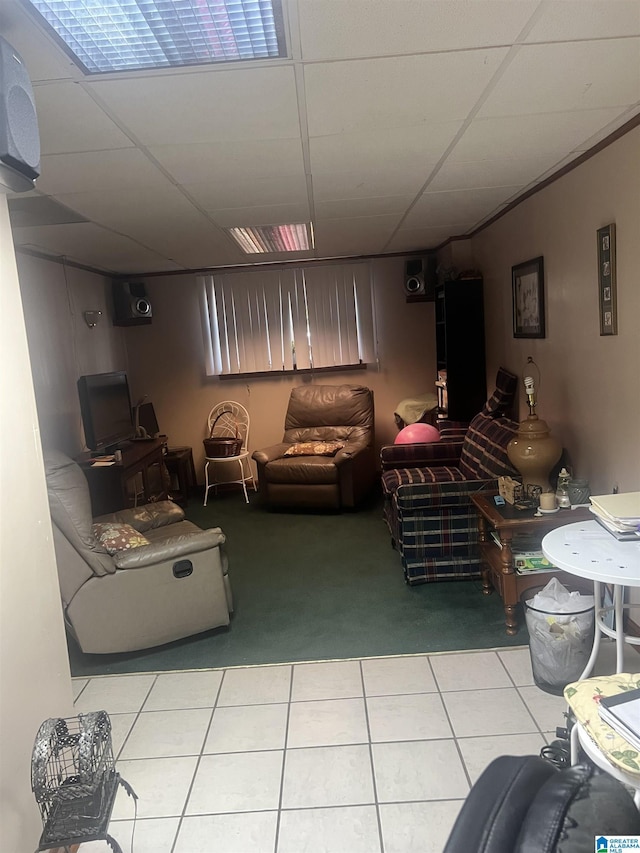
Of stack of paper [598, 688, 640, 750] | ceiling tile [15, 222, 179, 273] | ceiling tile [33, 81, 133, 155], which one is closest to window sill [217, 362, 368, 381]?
ceiling tile [15, 222, 179, 273]

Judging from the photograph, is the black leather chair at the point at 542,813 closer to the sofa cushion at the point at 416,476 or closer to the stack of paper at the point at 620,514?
the stack of paper at the point at 620,514

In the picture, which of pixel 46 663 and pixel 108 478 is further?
pixel 108 478

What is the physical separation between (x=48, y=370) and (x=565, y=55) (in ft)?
Result: 13.3

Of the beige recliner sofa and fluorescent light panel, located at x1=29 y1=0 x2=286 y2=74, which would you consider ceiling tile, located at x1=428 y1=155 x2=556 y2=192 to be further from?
the beige recliner sofa

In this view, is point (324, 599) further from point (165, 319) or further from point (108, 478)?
Result: point (165, 319)

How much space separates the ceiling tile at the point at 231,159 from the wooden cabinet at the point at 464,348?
8.30ft

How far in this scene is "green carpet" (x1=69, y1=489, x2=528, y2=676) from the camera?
307 cm

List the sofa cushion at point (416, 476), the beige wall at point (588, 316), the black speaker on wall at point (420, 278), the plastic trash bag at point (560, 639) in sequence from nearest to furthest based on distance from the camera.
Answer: the plastic trash bag at point (560, 639)
the beige wall at point (588, 316)
the sofa cushion at point (416, 476)
the black speaker on wall at point (420, 278)

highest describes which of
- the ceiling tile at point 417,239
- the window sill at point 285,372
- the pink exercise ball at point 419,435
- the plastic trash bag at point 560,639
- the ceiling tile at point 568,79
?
the ceiling tile at point 417,239

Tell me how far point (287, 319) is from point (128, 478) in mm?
2516

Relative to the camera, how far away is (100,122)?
2113mm

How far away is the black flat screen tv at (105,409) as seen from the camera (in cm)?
481

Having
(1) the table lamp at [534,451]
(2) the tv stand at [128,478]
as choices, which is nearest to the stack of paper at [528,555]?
(1) the table lamp at [534,451]

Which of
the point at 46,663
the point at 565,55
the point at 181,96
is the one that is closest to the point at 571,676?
the point at 46,663
